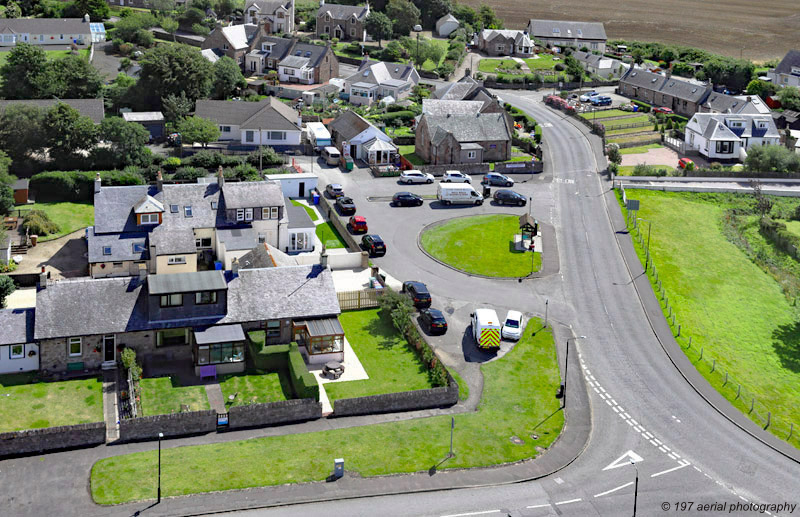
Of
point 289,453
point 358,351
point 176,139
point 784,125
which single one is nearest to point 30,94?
point 176,139

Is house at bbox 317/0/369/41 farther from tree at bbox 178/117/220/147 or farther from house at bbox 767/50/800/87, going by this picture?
house at bbox 767/50/800/87

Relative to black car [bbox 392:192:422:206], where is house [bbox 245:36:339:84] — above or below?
above

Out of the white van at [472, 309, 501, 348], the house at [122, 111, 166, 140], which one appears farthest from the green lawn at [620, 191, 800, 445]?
the house at [122, 111, 166, 140]

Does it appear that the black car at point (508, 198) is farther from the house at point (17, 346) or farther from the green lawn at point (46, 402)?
the house at point (17, 346)

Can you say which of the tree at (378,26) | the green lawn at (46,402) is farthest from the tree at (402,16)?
the green lawn at (46,402)

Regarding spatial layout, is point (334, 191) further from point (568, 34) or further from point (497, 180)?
point (568, 34)
